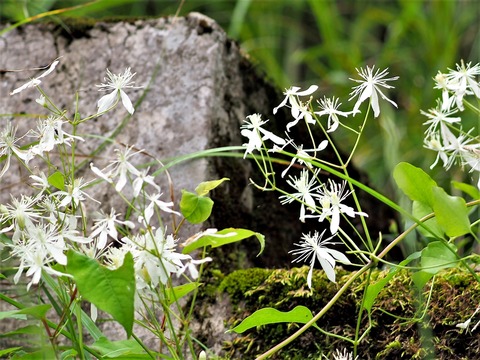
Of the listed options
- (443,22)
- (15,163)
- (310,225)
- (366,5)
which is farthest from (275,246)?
(366,5)

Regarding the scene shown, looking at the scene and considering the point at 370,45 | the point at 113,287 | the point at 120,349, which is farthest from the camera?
the point at 370,45

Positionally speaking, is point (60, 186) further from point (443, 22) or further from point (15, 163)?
point (443, 22)

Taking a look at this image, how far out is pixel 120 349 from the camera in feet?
2.89

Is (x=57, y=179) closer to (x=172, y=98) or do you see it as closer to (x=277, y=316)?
(x=277, y=316)

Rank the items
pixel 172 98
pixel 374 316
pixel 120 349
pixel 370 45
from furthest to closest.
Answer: pixel 370 45, pixel 172 98, pixel 374 316, pixel 120 349

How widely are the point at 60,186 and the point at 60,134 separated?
6 cm

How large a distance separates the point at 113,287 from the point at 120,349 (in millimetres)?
134

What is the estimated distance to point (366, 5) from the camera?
3580mm

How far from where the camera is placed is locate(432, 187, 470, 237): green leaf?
0.86m

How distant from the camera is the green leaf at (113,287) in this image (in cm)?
78

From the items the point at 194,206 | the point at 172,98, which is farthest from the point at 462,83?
the point at 172,98

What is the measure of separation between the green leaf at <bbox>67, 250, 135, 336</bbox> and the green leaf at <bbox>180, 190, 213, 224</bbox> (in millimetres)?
124

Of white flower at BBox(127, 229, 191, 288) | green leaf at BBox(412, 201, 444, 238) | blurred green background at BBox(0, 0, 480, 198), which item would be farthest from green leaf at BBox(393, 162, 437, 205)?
blurred green background at BBox(0, 0, 480, 198)

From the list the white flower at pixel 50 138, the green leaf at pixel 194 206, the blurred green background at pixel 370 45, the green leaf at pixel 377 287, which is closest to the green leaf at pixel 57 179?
the white flower at pixel 50 138
